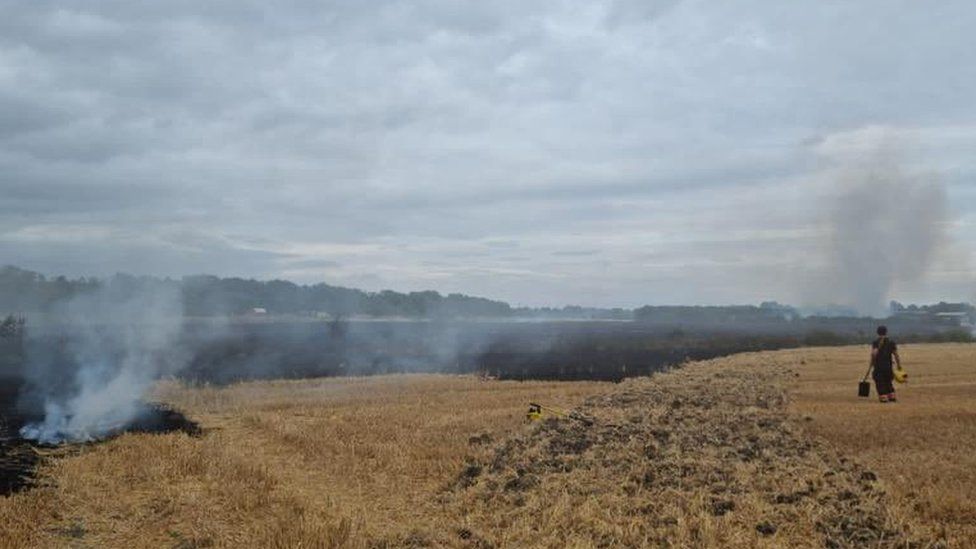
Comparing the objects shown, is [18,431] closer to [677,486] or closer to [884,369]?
[677,486]

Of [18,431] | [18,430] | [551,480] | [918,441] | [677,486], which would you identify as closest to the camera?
[677,486]

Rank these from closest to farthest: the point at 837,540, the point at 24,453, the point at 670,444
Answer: the point at 837,540
the point at 670,444
the point at 24,453

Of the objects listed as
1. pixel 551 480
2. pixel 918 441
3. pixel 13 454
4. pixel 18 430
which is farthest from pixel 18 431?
pixel 918 441

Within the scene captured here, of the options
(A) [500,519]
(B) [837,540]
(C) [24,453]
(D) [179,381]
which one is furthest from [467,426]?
(D) [179,381]

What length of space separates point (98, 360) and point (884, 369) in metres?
43.8

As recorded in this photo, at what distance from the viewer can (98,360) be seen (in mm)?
44750

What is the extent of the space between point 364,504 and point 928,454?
1012 centimetres

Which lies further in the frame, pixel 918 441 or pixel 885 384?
pixel 885 384

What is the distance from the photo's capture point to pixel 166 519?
39.9ft

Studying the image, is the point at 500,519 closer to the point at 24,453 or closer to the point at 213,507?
the point at 213,507

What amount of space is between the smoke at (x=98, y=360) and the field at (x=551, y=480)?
6024 mm

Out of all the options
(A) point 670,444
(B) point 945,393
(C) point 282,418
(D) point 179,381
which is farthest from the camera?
(D) point 179,381

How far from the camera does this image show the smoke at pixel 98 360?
24.7 m

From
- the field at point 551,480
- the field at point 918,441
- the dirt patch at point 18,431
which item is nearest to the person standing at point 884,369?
the field at point 918,441
